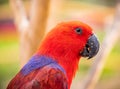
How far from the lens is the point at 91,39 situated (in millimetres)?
1774

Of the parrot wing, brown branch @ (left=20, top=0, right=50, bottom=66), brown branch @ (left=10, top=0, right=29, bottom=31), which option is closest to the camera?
the parrot wing

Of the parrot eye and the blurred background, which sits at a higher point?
the parrot eye

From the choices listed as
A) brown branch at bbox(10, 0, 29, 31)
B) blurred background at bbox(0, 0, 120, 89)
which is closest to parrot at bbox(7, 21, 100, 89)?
brown branch at bbox(10, 0, 29, 31)

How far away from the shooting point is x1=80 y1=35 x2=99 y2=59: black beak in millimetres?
1771

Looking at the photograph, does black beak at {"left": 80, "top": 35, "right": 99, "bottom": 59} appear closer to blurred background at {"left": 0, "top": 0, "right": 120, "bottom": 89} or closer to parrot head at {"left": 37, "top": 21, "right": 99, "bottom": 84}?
parrot head at {"left": 37, "top": 21, "right": 99, "bottom": 84}

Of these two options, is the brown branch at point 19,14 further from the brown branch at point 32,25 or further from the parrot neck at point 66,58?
the parrot neck at point 66,58

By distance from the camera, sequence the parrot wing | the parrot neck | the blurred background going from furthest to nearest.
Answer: the blurred background < the parrot neck < the parrot wing

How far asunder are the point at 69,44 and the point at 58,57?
0.08m

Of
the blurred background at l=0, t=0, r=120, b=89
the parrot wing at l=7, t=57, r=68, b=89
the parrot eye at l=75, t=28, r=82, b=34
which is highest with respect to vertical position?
the parrot eye at l=75, t=28, r=82, b=34

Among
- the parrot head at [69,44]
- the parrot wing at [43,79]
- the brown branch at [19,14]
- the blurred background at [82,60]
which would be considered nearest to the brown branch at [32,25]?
the brown branch at [19,14]

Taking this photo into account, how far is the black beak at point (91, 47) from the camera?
5.81ft

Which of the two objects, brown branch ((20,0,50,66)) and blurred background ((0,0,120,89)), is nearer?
brown branch ((20,0,50,66))

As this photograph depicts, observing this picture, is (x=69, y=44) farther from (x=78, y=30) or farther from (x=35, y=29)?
(x=35, y=29)

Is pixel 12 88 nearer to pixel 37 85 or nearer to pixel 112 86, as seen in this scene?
pixel 37 85
